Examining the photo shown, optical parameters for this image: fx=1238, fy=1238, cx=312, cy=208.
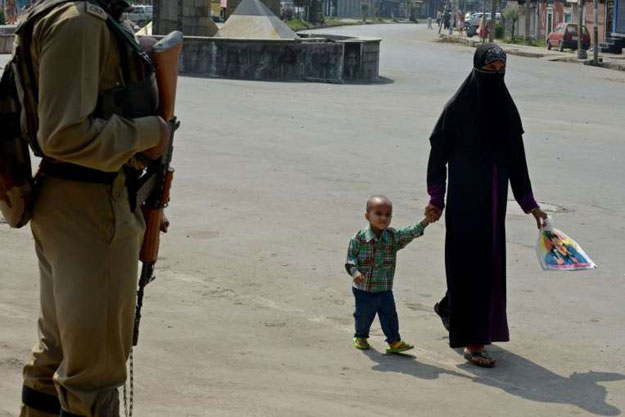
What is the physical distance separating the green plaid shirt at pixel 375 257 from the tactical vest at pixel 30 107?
112 inches

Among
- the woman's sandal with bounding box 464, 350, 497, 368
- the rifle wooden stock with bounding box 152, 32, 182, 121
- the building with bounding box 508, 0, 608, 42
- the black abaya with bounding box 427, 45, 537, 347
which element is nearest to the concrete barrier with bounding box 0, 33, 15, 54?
the black abaya with bounding box 427, 45, 537, 347

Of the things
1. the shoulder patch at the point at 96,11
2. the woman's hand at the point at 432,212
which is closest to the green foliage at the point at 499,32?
the woman's hand at the point at 432,212

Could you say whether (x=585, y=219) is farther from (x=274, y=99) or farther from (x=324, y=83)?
(x=324, y=83)

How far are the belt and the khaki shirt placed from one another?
0.10m

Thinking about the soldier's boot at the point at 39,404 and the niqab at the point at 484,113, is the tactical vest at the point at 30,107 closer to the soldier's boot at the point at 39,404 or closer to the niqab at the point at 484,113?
the soldier's boot at the point at 39,404

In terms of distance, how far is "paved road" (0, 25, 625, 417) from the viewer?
5625 mm

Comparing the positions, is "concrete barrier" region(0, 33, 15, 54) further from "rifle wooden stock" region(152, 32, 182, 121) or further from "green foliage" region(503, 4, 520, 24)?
"green foliage" region(503, 4, 520, 24)

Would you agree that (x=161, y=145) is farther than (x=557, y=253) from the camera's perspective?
No

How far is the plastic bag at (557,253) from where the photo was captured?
257 inches

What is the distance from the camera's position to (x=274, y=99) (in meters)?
21.7

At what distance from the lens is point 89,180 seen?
3707 millimetres

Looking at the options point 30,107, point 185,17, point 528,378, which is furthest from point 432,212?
point 185,17

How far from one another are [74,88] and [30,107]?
0.89 feet

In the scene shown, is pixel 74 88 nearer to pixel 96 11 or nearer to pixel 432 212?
pixel 96 11
